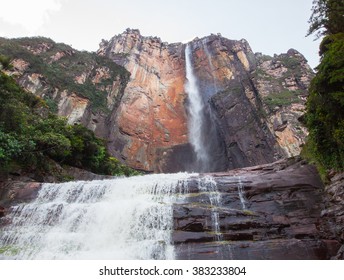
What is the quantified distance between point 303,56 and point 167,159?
2288 centimetres

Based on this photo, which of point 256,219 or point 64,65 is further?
point 64,65

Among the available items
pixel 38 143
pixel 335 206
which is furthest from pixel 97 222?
pixel 335 206

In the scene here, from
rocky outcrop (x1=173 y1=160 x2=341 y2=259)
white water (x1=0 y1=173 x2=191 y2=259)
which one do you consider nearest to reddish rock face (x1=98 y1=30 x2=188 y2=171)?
white water (x1=0 y1=173 x2=191 y2=259)

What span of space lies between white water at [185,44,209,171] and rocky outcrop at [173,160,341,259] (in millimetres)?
21199

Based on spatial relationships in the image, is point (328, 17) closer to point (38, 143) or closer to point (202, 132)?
point (38, 143)

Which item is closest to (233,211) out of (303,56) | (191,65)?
(303,56)

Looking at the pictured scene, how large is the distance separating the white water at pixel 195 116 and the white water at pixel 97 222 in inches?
826

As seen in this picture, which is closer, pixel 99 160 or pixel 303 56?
pixel 99 160

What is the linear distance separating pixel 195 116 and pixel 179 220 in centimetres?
2979

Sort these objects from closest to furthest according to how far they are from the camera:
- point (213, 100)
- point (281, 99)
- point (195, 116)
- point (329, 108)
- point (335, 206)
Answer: point (335, 206) < point (329, 108) < point (281, 99) < point (213, 100) < point (195, 116)

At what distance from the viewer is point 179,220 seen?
36.4 ft

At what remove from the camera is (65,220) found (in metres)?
12.1

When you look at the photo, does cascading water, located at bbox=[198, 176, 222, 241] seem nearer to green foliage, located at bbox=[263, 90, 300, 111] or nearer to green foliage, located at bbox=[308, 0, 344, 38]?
green foliage, located at bbox=[308, 0, 344, 38]
